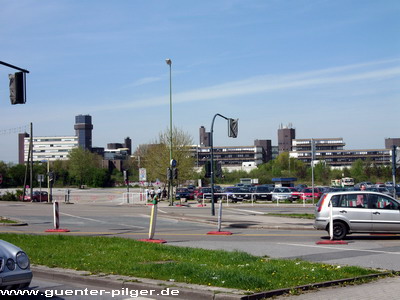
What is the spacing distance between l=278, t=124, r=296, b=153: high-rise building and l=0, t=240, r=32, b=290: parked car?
19212cm

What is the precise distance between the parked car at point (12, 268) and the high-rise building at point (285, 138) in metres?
192

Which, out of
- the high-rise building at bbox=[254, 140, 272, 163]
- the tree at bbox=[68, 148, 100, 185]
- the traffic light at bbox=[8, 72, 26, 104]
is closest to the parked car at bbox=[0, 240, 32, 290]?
the traffic light at bbox=[8, 72, 26, 104]

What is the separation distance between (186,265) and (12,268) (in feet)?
13.2

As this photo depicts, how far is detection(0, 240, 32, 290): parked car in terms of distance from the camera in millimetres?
7555

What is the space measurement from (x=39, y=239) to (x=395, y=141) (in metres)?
192

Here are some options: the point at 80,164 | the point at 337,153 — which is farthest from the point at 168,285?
the point at 337,153

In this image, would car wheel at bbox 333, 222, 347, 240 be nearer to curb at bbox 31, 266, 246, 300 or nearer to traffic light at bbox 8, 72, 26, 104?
curb at bbox 31, 266, 246, 300

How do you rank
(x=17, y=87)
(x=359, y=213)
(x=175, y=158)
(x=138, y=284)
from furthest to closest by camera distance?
(x=175, y=158) < (x=359, y=213) < (x=17, y=87) < (x=138, y=284)

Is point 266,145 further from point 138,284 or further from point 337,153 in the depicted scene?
point 138,284

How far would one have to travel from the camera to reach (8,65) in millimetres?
19656

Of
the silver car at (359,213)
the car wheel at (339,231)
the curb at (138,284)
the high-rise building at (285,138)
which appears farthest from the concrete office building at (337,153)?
the curb at (138,284)

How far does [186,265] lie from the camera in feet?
35.7

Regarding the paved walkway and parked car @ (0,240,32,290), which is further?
the paved walkway

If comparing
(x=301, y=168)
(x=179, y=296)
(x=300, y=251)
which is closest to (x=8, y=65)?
(x=300, y=251)
